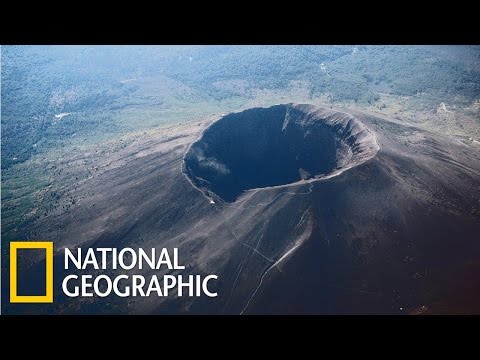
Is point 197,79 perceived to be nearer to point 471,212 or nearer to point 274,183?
point 274,183

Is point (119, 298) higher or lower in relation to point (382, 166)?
lower

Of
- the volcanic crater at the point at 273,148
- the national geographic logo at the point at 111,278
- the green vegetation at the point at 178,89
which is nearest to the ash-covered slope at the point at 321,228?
the volcanic crater at the point at 273,148

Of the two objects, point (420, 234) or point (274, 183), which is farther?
point (274, 183)

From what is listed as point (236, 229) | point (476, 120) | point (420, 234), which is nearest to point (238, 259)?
point (236, 229)

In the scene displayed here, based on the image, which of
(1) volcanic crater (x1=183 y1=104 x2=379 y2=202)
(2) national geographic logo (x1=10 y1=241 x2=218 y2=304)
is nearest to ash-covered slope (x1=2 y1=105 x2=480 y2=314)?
(1) volcanic crater (x1=183 y1=104 x2=379 y2=202)

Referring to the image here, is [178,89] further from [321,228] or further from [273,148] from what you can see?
[321,228]

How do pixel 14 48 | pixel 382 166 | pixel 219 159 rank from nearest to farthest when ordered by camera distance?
1. pixel 382 166
2. pixel 219 159
3. pixel 14 48

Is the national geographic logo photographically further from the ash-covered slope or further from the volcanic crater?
the volcanic crater

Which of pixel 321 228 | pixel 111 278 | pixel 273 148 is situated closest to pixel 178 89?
pixel 273 148
